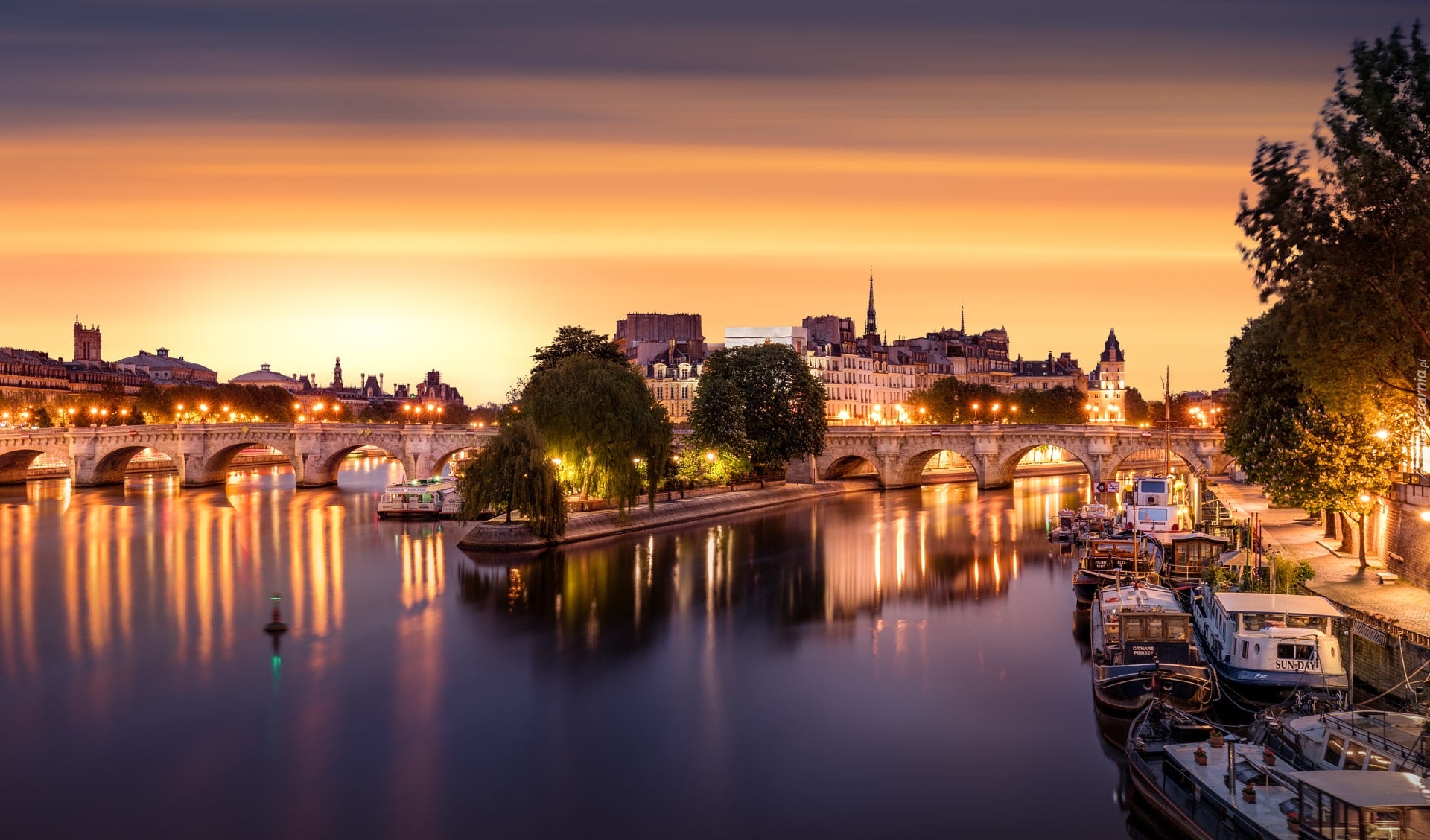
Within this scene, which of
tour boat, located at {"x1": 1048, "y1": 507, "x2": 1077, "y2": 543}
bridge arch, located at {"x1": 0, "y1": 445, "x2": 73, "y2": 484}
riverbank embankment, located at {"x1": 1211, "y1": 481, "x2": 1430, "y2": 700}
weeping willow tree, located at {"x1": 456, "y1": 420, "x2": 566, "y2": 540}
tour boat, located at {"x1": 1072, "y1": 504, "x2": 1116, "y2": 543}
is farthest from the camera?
bridge arch, located at {"x1": 0, "y1": 445, "x2": 73, "y2": 484}

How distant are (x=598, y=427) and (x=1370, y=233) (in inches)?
1536

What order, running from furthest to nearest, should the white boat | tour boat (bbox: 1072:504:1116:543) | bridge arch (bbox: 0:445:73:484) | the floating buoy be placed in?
bridge arch (bbox: 0:445:73:484)
tour boat (bbox: 1072:504:1116:543)
the white boat
the floating buoy

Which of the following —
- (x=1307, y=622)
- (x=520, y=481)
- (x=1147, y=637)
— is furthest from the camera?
(x=520, y=481)

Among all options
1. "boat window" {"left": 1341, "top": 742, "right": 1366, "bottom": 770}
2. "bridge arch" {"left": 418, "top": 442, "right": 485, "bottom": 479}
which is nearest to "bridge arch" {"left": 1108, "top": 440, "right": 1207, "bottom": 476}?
"bridge arch" {"left": 418, "top": 442, "right": 485, "bottom": 479}

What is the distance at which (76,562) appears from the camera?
56.5 meters

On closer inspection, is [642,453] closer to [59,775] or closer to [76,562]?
[76,562]

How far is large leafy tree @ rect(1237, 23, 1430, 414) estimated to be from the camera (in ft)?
95.7

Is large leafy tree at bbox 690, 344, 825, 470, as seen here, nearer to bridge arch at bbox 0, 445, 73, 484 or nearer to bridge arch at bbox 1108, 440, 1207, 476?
bridge arch at bbox 1108, 440, 1207, 476

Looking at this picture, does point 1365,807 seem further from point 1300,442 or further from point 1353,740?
point 1300,442

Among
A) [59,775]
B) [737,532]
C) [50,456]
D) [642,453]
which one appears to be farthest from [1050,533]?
[50,456]

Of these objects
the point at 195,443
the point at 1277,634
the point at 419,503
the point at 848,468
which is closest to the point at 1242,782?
the point at 1277,634

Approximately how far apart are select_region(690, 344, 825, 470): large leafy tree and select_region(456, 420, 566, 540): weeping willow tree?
1088 inches

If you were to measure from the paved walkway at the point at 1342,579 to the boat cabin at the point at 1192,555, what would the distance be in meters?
2.76

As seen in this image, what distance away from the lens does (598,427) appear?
60656 mm
